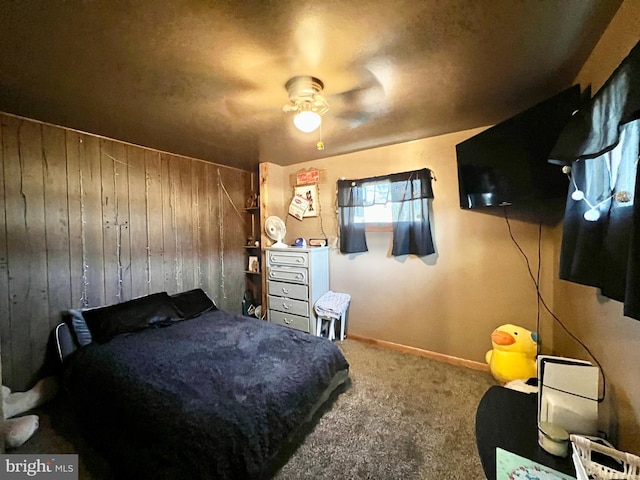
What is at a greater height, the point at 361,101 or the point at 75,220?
the point at 361,101

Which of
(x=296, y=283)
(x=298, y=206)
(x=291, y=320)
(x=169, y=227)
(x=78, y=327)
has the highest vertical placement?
(x=298, y=206)

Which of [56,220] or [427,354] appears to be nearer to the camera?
[56,220]

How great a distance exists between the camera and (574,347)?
174 centimetres

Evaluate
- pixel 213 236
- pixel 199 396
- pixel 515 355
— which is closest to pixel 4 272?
pixel 213 236

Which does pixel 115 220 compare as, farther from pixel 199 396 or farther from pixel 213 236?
pixel 199 396

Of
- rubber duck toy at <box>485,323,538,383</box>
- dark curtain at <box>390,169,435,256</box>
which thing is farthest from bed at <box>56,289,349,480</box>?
dark curtain at <box>390,169,435,256</box>

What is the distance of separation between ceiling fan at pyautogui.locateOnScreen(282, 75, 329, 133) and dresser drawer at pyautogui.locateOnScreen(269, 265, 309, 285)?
1.79 meters

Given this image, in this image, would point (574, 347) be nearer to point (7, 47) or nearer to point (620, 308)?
point (620, 308)

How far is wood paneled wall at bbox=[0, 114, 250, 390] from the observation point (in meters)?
2.06

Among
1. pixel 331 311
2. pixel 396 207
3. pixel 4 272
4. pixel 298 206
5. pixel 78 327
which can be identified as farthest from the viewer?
pixel 298 206

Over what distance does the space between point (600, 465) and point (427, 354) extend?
205cm

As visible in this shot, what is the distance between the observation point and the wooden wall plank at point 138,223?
274 cm

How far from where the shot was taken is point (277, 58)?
140cm

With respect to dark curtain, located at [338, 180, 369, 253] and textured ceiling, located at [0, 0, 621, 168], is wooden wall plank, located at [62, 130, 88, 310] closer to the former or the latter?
textured ceiling, located at [0, 0, 621, 168]
